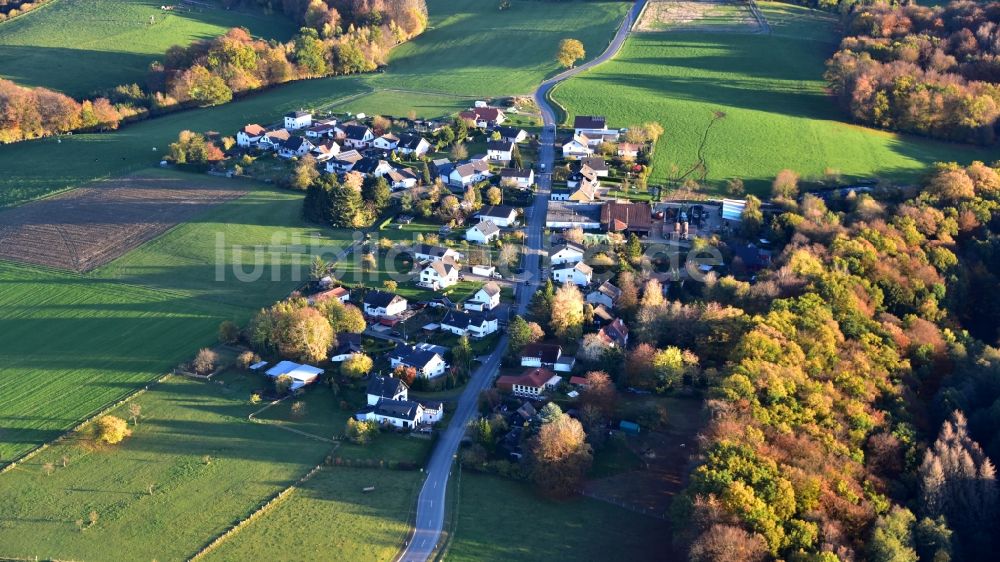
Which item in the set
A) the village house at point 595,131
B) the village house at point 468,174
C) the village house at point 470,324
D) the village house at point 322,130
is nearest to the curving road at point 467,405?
the village house at point 470,324

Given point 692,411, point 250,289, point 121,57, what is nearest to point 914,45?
point 692,411

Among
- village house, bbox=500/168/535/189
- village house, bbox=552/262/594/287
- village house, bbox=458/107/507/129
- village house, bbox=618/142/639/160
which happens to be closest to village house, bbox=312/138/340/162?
village house, bbox=458/107/507/129

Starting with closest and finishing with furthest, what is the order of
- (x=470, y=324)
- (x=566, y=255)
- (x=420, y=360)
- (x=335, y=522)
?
(x=335, y=522)
(x=420, y=360)
(x=470, y=324)
(x=566, y=255)

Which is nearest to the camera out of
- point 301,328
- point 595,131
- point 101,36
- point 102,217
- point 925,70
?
point 301,328

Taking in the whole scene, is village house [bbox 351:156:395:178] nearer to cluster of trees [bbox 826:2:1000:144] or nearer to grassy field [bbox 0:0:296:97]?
grassy field [bbox 0:0:296:97]

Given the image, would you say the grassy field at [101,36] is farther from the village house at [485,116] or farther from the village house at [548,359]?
the village house at [548,359]

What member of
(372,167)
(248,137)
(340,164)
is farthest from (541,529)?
(248,137)

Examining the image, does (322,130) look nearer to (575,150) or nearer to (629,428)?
(575,150)

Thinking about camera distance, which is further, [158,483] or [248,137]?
[248,137]
